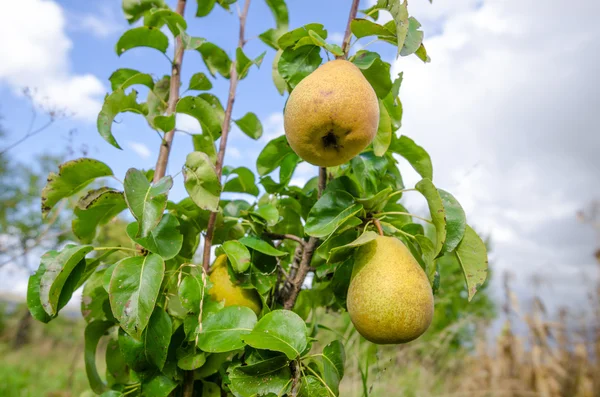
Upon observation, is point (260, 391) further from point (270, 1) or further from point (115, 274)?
point (270, 1)

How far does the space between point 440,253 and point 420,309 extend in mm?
122

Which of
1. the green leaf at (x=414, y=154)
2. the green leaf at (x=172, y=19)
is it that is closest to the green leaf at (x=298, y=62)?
the green leaf at (x=414, y=154)

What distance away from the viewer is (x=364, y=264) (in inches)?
33.2

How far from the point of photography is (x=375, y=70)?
0.88m

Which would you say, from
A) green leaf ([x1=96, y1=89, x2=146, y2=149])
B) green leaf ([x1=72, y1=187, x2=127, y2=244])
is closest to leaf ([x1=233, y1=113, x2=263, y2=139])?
green leaf ([x1=96, y1=89, x2=146, y2=149])

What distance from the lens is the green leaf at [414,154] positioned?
102 centimetres

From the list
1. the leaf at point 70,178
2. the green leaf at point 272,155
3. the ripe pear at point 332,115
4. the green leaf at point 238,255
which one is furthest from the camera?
the green leaf at point 272,155

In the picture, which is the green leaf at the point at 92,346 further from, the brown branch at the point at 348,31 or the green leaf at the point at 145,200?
the brown branch at the point at 348,31


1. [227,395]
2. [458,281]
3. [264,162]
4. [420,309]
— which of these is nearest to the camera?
[420,309]

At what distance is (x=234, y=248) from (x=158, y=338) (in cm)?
23

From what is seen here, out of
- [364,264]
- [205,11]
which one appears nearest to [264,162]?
[364,264]

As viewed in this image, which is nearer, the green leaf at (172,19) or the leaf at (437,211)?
the leaf at (437,211)

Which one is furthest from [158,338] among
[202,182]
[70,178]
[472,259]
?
[472,259]

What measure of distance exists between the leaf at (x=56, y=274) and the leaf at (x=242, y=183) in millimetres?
448
